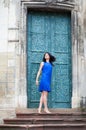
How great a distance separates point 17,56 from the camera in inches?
544

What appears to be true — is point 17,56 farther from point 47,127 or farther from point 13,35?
point 47,127

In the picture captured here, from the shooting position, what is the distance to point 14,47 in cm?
1384

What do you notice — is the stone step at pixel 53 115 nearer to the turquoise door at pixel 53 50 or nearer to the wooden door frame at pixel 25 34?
the wooden door frame at pixel 25 34

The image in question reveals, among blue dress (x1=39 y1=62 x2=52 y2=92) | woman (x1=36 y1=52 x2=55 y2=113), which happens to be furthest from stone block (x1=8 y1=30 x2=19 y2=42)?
blue dress (x1=39 y1=62 x2=52 y2=92)

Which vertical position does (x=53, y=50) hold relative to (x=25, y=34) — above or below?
below

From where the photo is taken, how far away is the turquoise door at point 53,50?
14258 millimetres

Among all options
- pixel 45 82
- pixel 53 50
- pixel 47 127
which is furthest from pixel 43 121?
pixel 53 50

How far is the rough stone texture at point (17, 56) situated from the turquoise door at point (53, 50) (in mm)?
340

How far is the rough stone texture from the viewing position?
44.9 ft

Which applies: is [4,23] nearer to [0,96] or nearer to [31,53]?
[31,53]

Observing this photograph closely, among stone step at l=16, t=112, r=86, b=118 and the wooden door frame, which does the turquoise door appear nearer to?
the wooden door frame

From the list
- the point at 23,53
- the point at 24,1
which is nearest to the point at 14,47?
the point at 23,53

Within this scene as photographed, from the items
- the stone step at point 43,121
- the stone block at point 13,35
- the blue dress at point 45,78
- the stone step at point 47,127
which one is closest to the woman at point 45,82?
the blue dress at point 45,78

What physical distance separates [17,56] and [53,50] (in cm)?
124
